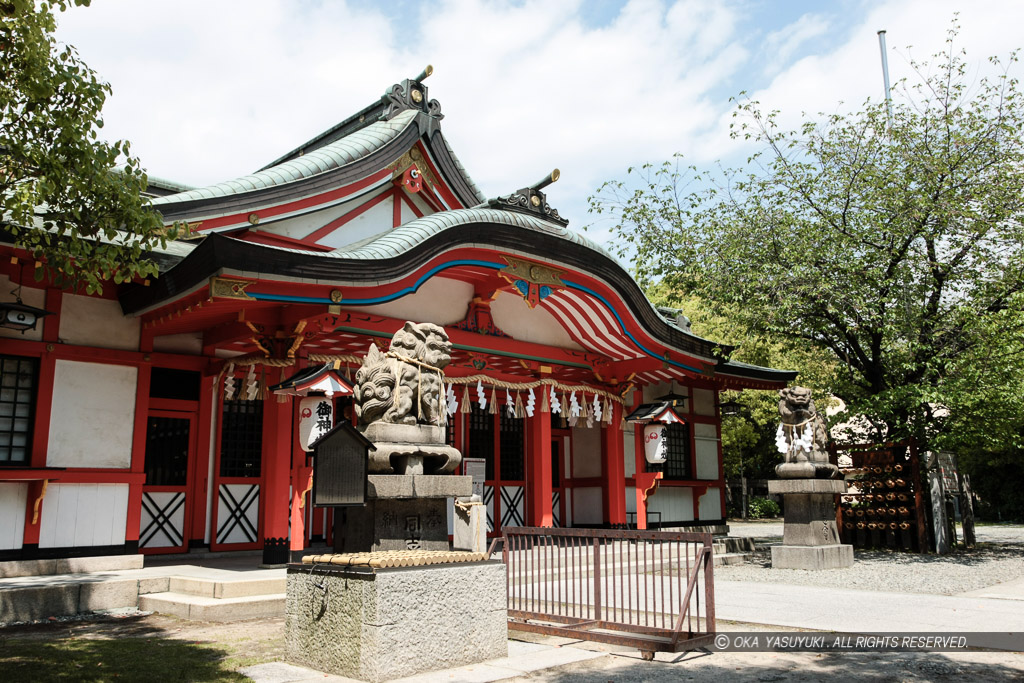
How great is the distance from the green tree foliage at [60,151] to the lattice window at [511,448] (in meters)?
10.2

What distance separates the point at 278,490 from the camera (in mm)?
10016

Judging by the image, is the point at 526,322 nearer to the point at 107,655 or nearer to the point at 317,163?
the point at 317,163

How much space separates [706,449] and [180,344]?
40.0 ft

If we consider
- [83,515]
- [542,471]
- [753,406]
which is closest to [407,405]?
[83,515]

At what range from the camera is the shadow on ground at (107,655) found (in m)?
5.59

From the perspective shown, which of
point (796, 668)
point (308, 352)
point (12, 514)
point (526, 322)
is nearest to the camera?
point (796, 668)

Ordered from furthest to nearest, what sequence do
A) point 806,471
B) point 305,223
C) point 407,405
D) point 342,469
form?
1. point 806,471
2. point 305,223
3. point 407,405
4. point 342,469

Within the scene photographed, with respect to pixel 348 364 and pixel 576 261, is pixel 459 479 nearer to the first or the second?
pixel 348 364

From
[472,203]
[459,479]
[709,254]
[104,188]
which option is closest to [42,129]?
[104,188]

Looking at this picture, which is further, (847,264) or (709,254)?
(709,254)

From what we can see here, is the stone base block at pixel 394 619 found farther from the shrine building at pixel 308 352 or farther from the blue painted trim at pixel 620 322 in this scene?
the blue painted trim at pixel 620 322

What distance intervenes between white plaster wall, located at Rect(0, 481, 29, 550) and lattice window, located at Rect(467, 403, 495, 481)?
25.1 ft

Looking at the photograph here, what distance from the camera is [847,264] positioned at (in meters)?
14.1

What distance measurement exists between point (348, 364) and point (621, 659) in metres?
6.64
